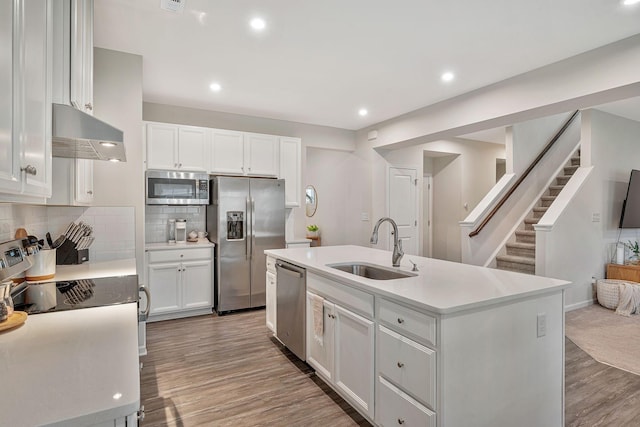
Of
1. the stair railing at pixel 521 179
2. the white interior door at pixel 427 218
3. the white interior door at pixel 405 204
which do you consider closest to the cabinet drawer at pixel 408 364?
the stair railing at pixel 521 179

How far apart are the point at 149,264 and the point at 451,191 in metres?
5.86

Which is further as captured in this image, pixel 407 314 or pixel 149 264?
pixel 149 264

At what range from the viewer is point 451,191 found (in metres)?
7.22

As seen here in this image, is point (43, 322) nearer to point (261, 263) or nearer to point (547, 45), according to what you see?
point (261, 263)

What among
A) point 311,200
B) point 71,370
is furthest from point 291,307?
point 311,200

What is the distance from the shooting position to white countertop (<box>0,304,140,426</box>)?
76cm

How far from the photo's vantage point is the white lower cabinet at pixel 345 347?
2.00 metres

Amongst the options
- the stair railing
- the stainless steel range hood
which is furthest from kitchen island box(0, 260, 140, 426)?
the stair railing

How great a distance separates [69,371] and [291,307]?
82.7 inches

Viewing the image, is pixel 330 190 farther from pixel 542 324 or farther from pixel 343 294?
pixel 542 324

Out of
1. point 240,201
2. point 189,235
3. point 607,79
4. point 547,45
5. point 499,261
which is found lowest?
point 499,261

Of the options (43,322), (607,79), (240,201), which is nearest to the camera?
(43,322)

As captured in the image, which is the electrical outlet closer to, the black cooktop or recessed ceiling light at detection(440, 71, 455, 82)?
the black cooktop

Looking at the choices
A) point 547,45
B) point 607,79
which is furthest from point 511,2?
point 607,79
